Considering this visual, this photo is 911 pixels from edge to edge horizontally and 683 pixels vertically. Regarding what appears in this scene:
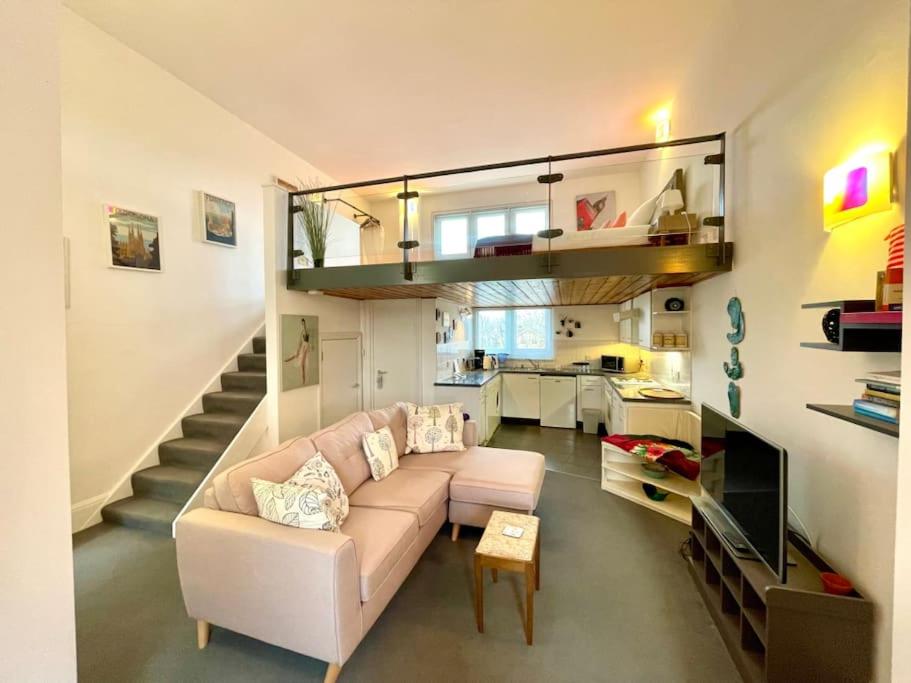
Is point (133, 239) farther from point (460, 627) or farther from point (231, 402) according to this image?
point (460, 627)

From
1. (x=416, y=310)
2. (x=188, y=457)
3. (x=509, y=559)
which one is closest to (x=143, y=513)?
(x=188, y=457)

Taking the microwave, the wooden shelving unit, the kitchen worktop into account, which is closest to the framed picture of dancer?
the kitchen worktop

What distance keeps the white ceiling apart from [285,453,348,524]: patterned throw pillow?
11.2 ft

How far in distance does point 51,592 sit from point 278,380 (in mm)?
2561

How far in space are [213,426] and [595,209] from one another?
5.63 metres

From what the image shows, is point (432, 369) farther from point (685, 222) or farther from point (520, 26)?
point (520, 26)

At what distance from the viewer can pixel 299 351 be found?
3.69 meters

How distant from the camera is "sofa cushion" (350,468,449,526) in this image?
2318 mm

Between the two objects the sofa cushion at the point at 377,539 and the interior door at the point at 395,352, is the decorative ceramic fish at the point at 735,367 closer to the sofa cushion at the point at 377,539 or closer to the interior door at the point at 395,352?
the sofa cushion at the point at 377,539

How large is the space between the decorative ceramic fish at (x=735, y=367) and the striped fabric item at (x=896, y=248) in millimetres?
1354

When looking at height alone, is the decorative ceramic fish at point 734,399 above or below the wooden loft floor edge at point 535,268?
below

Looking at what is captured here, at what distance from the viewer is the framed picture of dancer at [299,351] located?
11.6 ft

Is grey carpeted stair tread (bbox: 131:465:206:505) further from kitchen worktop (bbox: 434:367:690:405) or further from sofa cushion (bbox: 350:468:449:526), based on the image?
kitchen worktop (bbox: 434:367:690:405)

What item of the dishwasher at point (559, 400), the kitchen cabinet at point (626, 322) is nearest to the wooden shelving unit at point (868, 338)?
the kitchen cabinet at point (626, 322)
